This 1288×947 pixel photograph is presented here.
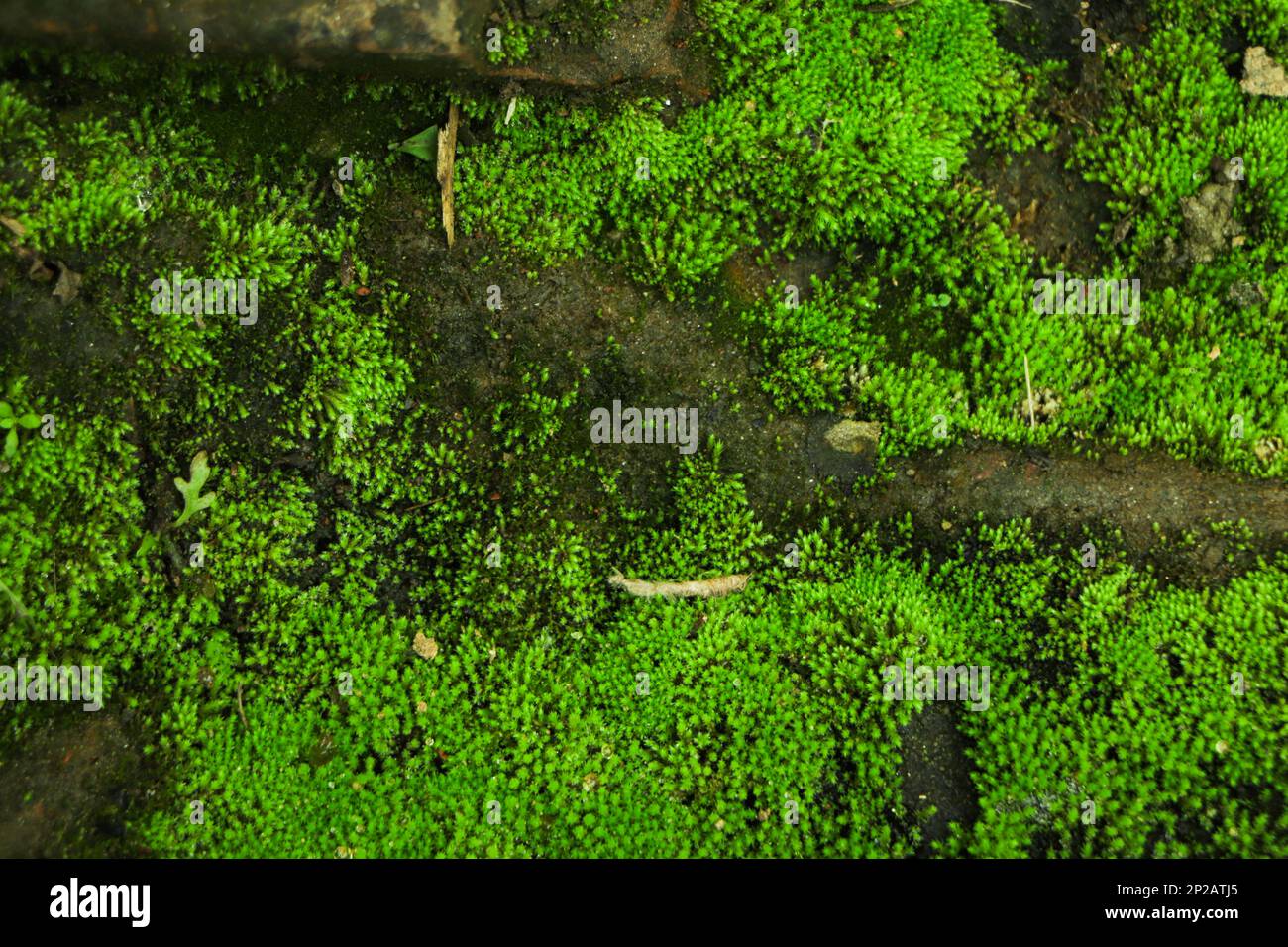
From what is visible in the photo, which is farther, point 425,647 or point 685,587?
point 685,587

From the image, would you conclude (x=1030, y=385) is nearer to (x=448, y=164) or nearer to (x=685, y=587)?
(x=685, y=587)
